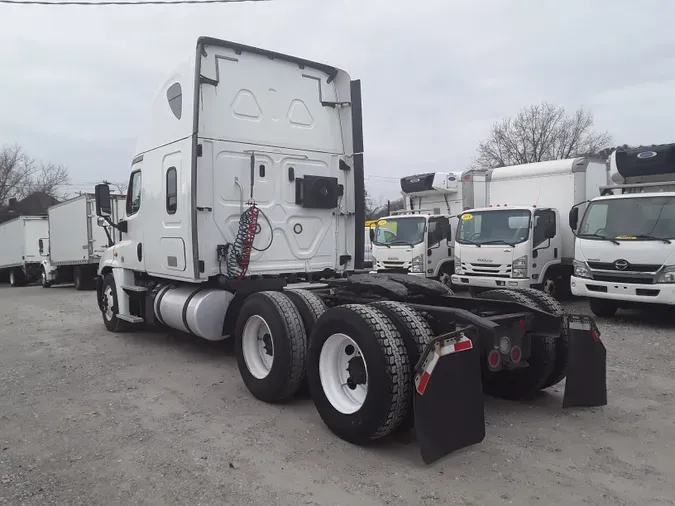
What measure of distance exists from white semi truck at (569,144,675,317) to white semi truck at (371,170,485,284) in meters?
4.28

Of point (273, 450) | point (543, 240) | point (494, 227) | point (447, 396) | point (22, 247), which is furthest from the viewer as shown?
point (22, 247)

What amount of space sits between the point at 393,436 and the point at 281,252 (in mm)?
3546

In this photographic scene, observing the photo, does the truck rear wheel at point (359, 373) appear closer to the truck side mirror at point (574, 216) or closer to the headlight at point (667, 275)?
the headlight at point (667, 275)

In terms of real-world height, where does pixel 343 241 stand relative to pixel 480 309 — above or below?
above

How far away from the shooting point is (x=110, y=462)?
4.11 metres

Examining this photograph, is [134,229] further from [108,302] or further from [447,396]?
[447,396]

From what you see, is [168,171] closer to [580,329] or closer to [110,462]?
[110,462]

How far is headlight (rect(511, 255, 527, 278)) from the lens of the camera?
11672 millimetres

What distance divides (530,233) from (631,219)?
2.36 metres

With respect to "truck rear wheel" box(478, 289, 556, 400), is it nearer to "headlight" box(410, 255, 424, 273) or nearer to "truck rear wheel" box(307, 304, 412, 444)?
"truck rear wheel" box(307, 304, 412, 444)

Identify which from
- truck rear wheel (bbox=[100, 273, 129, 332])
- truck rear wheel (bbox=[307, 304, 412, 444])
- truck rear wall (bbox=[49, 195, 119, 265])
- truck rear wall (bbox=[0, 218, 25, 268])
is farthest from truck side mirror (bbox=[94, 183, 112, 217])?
truck rear wall (bbox=[0, 218, 25, 268])

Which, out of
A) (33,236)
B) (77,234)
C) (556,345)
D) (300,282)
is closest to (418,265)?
(300,282)

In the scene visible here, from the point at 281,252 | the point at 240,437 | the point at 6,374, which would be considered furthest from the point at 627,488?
the point at 6,374

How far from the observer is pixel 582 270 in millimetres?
10047
